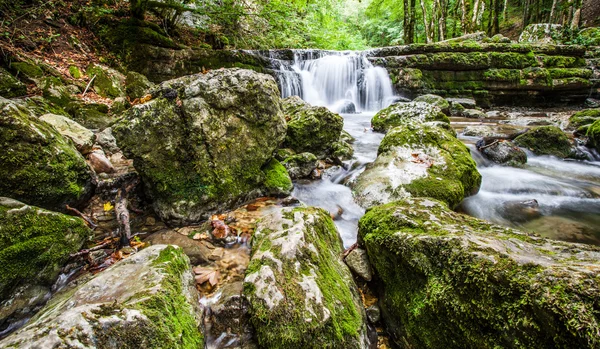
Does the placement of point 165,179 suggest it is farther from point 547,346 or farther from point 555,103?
point 555,103

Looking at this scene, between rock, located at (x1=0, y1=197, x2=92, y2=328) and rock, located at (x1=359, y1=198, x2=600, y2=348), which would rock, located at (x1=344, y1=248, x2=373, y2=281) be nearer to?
rock, located at (x1=359, y1=198, x2=600, y2=348)

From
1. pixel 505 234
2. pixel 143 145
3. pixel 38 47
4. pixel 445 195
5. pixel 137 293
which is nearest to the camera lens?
pixel 137 293

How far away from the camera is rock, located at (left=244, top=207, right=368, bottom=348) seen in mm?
1755

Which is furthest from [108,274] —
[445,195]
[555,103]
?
[555,103]

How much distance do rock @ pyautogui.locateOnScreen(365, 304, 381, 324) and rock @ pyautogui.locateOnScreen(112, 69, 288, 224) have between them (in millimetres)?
2261

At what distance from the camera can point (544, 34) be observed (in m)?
17.8

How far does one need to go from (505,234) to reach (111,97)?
8.91m

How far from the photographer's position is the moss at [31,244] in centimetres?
206

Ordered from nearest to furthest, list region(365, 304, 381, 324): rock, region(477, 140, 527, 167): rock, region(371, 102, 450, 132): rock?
region(365, 304, 381, 324): rock, region(477, 140, 527, 167): rock, region(371, 102, 450, 132): rock

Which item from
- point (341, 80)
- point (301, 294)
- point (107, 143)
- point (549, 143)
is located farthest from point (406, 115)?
point (107, 143)

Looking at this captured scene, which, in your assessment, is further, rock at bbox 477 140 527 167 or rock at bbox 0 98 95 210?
rock at bbox 477 140 527 167

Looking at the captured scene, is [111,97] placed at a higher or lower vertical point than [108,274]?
higher

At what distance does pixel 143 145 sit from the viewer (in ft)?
10.5

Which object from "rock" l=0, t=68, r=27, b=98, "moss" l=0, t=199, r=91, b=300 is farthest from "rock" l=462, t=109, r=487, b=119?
"rock" l=0, t=68, r=27, b=98
